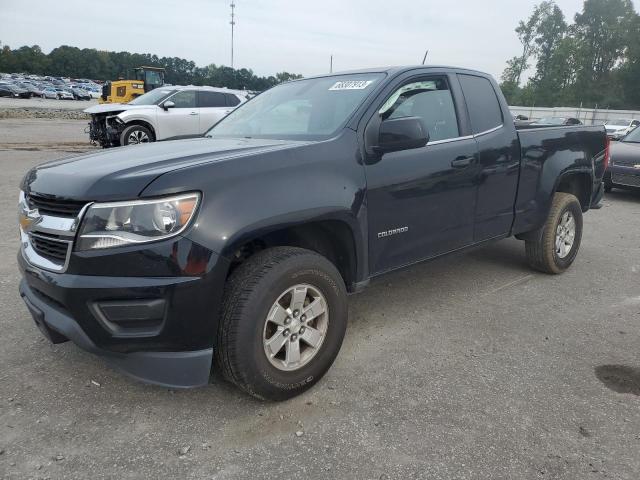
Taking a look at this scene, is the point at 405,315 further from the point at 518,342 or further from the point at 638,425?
the point at 638,425


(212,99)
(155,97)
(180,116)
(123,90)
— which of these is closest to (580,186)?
(180,116)

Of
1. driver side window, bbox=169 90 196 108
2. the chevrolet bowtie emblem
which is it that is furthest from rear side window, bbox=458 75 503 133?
driver side window, bbox=169 90 196 108

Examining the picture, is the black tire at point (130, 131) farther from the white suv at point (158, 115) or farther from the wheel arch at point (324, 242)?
the wheel arch at point (324, 242)

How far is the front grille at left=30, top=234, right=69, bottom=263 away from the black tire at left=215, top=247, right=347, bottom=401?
0.76 meters

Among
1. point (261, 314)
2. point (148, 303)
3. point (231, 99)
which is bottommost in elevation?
point (261, 314)

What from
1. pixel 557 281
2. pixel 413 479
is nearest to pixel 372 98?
pixel 413 479

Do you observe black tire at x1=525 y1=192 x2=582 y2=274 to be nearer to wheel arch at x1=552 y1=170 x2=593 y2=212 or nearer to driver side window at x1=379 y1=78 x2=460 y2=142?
wheel arch at x1=552 y1=170 x2=593 y2=212

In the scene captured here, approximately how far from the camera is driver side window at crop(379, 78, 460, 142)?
3.46m

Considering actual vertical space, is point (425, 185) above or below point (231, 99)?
below

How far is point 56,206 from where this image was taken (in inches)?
96.4

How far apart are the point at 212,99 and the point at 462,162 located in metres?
11.0

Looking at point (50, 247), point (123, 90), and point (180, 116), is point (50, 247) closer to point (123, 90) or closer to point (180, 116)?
point (180, 116)

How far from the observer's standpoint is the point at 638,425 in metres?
2.60

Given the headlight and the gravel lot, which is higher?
the headlight
